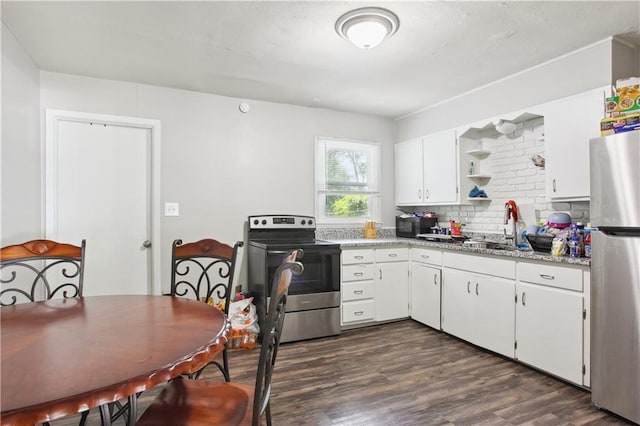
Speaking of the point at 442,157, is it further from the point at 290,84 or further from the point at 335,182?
the point at 290,84

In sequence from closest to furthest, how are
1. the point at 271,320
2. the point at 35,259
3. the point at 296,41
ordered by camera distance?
the point at 271,320
the point at 35,259
the point at 296,41

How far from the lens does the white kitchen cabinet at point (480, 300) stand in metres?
2.76

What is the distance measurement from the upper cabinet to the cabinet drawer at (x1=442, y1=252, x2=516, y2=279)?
2.35ft

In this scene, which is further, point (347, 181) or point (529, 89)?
point (347, 181)

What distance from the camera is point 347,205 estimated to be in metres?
4.29

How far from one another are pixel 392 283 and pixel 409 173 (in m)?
1.41

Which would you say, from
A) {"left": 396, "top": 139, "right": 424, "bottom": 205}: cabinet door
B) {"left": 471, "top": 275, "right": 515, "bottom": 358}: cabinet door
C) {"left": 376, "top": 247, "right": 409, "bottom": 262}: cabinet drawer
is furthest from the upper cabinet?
{"left": 471, "top": 275, "right": 515, "bottom": 358}: cabinet door

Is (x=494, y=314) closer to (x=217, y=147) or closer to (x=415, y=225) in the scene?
(x=415, y=225)

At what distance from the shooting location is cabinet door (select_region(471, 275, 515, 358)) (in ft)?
8.96

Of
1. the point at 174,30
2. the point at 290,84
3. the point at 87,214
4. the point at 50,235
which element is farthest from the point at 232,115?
the point at 50,235

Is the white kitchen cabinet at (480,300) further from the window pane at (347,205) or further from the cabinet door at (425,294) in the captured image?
the window pane at (347,205)

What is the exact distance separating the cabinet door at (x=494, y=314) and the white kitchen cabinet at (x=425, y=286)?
1.51ft

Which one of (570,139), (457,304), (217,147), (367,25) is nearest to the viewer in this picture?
(367,25)

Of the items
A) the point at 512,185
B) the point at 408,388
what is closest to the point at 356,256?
the point at 408,388
